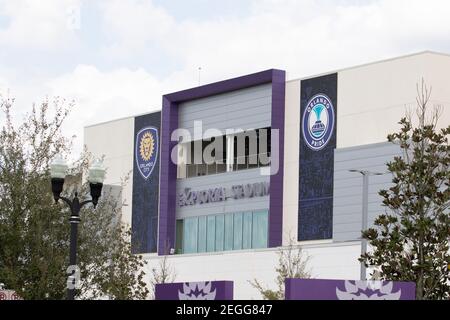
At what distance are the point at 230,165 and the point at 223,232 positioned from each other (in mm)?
4418

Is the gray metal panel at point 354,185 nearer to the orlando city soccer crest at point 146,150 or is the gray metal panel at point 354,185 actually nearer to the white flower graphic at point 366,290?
the orlando city soccer crest at point 146,150

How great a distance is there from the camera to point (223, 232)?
76125mm

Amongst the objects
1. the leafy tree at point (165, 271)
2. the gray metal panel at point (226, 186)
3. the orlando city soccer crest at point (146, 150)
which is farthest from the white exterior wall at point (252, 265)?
the orlando city soccer crest at point (146, 150)

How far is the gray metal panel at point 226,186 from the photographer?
72875mm

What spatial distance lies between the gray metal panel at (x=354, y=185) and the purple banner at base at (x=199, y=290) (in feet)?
142

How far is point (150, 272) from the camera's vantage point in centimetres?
7612

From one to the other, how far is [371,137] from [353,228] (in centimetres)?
519

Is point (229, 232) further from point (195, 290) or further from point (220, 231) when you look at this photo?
point (195, 290)

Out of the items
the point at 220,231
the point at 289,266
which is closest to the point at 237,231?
the point at 220,231

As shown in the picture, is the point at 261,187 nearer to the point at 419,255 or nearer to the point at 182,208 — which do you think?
the point at 182,208

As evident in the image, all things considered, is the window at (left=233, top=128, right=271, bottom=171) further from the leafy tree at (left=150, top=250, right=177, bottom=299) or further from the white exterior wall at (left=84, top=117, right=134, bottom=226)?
the white exterior wall at (left=84, top=117, right=134, bottom=226)

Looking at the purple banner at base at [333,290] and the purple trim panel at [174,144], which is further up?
the purple trim panel at [174,144]
